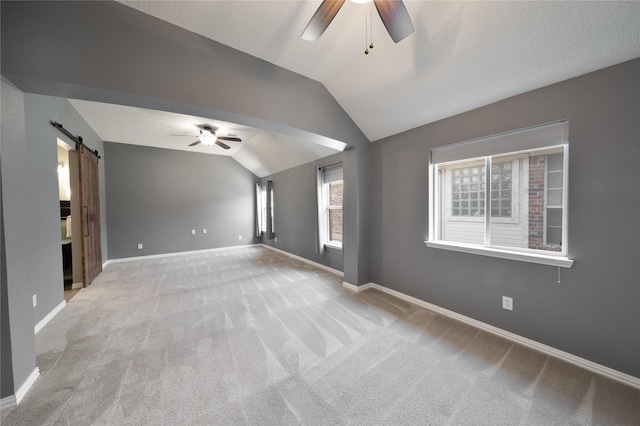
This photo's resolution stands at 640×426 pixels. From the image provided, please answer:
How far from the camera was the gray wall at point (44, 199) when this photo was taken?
234 cm

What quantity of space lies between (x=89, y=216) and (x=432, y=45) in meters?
5.52

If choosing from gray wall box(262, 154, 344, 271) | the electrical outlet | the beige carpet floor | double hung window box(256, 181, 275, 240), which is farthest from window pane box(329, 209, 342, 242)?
the electrical outlet

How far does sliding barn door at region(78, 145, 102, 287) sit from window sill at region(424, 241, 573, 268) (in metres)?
5.23

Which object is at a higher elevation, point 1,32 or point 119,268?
point 1,32

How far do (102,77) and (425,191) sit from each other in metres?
3.26

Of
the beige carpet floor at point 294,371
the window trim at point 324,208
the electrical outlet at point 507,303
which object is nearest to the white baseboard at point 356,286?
the beige carpet floor at point 294,371

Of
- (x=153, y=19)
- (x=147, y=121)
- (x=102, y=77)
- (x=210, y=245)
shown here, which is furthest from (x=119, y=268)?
(x=153, y=19)

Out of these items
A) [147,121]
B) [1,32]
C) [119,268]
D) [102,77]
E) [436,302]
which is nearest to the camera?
[1,32]

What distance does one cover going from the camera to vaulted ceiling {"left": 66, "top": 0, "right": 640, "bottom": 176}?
1530 millimetres

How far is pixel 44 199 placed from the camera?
2557mm

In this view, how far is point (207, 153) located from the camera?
6270 mm

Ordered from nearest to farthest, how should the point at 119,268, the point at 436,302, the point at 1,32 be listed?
the point at 1,32 → the point at 436,302 → the point at 119,268

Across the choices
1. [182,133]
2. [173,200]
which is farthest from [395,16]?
[173,200]

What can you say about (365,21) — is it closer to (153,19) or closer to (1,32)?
(153,19)
